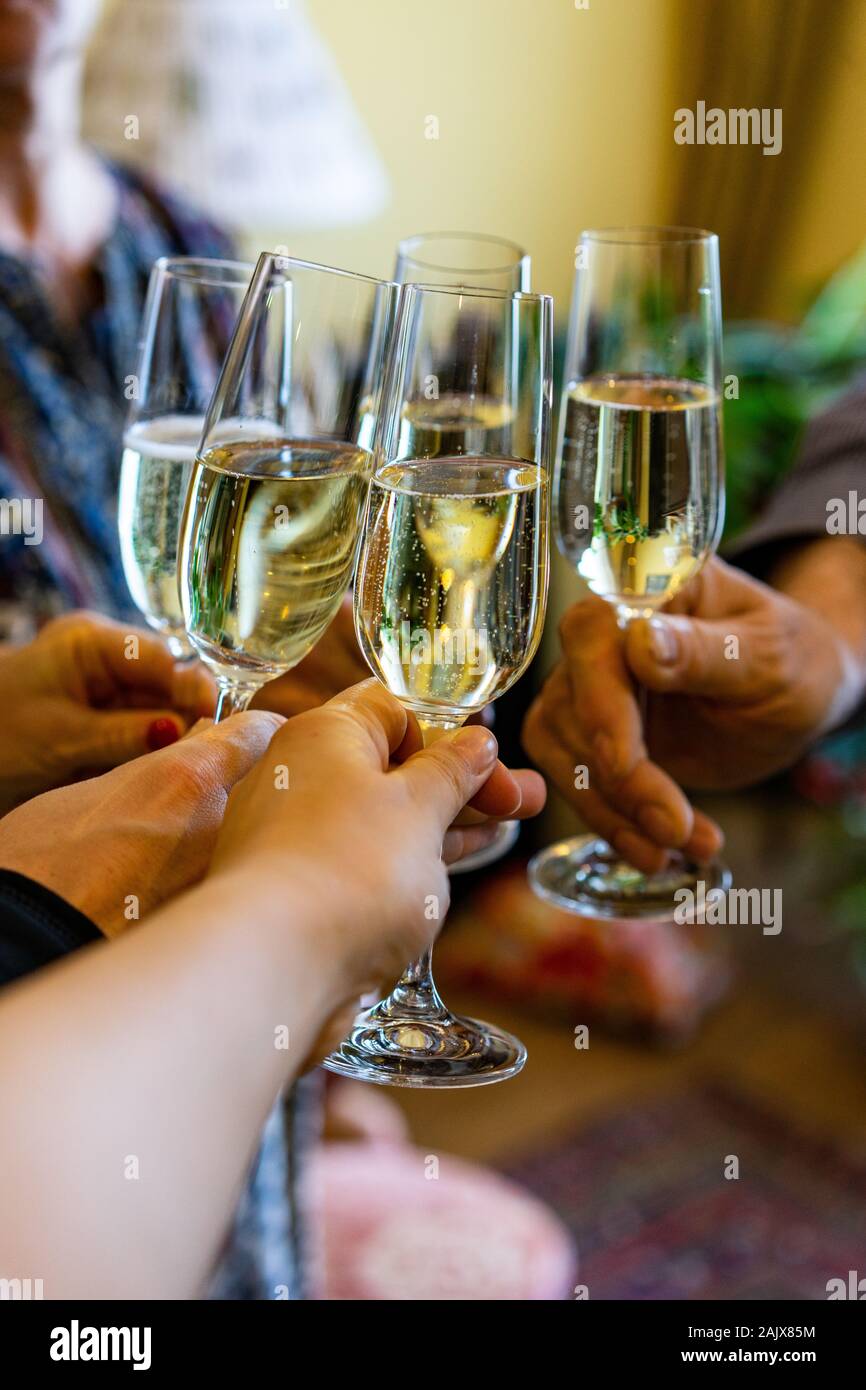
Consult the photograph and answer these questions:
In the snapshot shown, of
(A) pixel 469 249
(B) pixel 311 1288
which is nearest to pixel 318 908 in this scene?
(A) pixel 469 249

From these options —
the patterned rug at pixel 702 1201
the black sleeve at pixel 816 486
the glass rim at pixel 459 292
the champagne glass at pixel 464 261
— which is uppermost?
the champagne glass at pixel 464 261

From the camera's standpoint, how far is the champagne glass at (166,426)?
90cm

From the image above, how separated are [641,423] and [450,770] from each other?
36 cm

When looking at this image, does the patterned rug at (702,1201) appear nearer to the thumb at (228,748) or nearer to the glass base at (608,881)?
the glass base at (608,881)

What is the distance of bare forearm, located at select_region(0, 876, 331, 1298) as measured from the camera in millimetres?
452

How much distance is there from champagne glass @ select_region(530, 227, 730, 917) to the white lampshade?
5.54 ft

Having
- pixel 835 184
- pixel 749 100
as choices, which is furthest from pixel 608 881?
pixel 749 100

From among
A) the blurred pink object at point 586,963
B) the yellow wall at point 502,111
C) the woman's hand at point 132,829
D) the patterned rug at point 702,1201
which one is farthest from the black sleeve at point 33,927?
the yellow wall at point 502,111

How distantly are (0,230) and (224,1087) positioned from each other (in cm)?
143

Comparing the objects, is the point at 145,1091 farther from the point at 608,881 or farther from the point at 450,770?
the point at 608,881

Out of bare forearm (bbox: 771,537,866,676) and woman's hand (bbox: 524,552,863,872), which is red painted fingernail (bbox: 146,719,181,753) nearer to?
woman's hand (bbox: 524,552,863,872)

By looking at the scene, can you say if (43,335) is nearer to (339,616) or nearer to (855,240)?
(339,616)

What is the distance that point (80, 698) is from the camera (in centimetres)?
101

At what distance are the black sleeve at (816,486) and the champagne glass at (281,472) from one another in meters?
0.59
